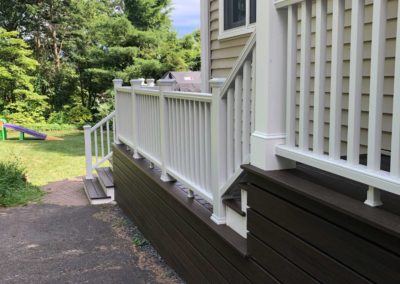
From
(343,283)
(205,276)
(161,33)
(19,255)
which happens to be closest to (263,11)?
(343,283)

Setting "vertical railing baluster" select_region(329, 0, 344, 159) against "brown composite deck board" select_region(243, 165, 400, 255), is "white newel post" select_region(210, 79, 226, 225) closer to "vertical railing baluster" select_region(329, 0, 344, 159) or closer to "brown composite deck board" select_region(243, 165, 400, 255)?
"brown composite deck board" select_region(243, 165, 400, 255)

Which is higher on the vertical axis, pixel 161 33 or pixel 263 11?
pixel 161 33

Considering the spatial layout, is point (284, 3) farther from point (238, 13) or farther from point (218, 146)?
point (238, 13)

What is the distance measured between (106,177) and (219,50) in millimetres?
3070

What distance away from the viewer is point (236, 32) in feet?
17.8

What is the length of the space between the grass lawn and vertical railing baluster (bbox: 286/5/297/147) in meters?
7.51

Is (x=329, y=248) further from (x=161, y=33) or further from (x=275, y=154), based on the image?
(x=161, y=33)

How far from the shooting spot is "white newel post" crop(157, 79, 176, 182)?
4.10 m

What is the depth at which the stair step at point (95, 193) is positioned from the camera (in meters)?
7.01

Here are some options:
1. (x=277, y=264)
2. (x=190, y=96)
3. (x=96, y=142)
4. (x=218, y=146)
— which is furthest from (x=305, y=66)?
(x=96, y=142)

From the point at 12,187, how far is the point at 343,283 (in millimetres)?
7139

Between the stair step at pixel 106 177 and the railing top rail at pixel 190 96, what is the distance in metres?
3.53

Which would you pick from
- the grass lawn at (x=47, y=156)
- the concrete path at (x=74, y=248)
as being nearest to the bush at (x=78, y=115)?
the grass lawn at (x=47, y=156)

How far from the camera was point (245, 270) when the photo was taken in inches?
101
